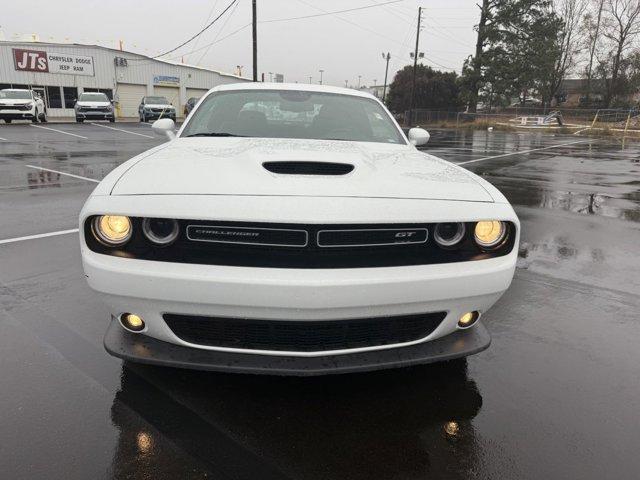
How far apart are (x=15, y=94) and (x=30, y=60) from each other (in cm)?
1508

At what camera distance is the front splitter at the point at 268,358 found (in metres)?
2.02

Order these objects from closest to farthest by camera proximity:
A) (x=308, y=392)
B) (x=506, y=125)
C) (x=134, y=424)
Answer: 1. (x=134, y=424)
2. (x=308, y=392)
3. (x=506, y=125)

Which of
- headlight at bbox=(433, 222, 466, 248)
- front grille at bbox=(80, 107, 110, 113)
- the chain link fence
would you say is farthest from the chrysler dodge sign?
headlight at bbox=(433, 222, 466, 248)

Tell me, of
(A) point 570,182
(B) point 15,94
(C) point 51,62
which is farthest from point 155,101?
(A) point 570,182

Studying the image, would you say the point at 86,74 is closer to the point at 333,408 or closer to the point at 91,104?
the point at 91,104

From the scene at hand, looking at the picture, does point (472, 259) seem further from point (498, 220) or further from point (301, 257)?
point (301, 257)

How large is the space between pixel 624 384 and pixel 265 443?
188 centimetres

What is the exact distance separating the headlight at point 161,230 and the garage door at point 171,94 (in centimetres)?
4492

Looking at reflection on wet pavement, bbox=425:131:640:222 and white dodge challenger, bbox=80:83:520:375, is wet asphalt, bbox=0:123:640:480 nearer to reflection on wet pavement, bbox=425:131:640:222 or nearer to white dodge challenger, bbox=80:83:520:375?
white dodge challenger, bbox=80:83:520:375

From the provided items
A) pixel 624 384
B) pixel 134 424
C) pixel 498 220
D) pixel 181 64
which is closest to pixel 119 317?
pixel 134 424

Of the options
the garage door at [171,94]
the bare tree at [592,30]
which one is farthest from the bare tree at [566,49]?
the garage door at [171,94]

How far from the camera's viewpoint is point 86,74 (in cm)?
3925

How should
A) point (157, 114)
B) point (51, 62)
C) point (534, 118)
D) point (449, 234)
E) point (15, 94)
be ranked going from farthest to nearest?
point (534, 118)
point (51, 62)
point (157, 114)
point (15, 94)
point (449, 234)

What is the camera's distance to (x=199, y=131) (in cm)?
364
